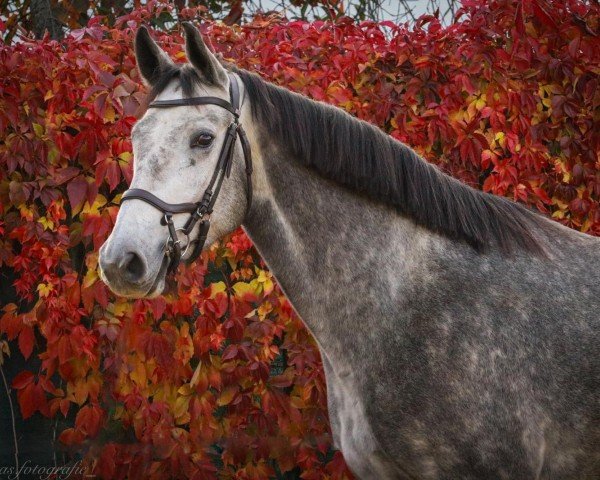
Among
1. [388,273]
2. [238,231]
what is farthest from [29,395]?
[388,273]

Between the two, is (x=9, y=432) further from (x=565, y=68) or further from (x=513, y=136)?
(x=565, y=68)

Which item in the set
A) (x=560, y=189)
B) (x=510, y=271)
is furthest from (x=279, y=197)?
(x=560, y=189)

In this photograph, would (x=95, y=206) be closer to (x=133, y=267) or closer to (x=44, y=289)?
(x=44, y=289)

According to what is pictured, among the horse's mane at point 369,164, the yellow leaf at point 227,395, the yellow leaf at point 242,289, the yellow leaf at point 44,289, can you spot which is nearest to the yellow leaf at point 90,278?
the yellow leaf at point 44,289

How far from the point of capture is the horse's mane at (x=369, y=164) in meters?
2.59

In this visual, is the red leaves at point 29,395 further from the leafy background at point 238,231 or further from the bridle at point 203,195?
the bridle at point 203,195

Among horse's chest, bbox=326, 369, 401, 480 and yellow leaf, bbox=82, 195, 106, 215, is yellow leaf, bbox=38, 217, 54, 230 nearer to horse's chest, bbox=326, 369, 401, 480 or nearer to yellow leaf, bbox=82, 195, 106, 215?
yellow leaf, bbox=82, 195, 106, 215

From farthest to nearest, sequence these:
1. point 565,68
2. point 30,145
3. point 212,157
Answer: point 565,68, point 30,145, point 212,157

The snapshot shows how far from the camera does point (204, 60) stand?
2477mm

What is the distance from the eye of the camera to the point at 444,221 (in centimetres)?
268

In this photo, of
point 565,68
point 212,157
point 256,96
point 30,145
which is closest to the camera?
point 212,157

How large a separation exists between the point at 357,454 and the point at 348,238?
30.4 inches

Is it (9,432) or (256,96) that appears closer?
(256,96)

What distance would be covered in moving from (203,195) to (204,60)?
1.55ft
